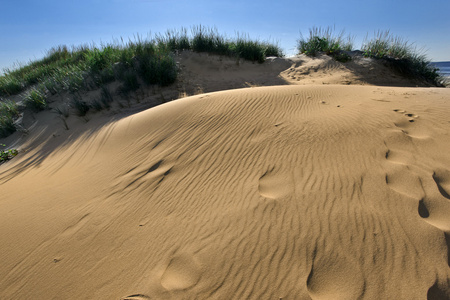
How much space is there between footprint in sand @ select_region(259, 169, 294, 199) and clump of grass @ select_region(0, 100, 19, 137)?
8.29 m

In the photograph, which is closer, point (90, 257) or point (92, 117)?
point (90, 257)

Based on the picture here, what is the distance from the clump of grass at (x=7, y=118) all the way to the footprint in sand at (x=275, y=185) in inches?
326

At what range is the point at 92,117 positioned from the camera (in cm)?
675

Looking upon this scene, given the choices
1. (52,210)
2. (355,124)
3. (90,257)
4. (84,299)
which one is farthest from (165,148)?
(355,124)

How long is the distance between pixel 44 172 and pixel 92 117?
9.48 feet

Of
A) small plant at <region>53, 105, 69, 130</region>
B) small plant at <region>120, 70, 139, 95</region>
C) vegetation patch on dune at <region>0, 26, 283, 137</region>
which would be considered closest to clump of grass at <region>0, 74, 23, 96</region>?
vegetation patch on dune at <region>0, 26, 283, 137</region>

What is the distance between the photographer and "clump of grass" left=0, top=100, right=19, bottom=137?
704 cm

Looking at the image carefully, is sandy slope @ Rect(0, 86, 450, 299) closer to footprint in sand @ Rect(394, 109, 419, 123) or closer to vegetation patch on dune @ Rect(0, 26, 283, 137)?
footprint in sand @ Rect(394, 109, 419, 123)

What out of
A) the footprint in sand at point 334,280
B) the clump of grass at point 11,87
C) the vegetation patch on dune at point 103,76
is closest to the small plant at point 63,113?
the vegetation patch on dune at point 103,76

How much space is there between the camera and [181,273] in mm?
1818

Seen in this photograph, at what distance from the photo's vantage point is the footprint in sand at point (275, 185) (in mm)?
2389

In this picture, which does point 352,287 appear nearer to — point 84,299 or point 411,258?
point 411,258

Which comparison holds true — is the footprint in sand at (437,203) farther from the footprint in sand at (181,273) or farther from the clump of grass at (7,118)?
the clump of grass at (7,118)

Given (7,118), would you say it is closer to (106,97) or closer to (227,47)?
(106,97)
